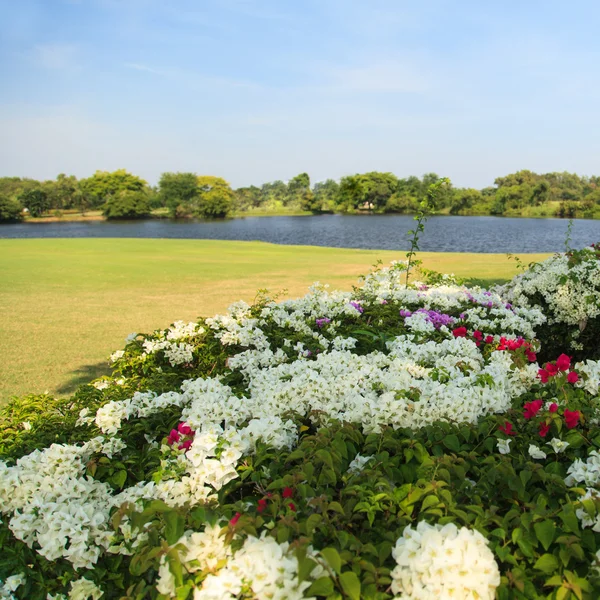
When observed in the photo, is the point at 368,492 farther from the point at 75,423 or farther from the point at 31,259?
the point at 31,259

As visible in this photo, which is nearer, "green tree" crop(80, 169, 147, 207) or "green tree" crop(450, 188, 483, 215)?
"green tree" crop(80, 169, 147, 207)

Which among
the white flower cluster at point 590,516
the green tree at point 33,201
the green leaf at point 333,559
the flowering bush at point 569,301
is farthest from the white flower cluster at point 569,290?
the green tree at point 33,201

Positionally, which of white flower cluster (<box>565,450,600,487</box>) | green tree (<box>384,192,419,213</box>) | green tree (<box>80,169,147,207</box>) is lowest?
white flower cluster (<box>565,450,600,487</box>)

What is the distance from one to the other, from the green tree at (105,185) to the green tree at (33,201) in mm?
13850

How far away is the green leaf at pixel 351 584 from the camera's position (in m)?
1.31

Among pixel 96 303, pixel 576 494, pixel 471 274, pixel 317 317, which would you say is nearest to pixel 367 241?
pixel 471 274

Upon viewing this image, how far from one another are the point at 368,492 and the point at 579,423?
3.98ft

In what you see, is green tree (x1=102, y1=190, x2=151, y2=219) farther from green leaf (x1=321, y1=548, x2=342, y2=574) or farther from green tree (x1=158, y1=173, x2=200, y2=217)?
green leaf (x1=321, y1=548, x2=342, y2=574)

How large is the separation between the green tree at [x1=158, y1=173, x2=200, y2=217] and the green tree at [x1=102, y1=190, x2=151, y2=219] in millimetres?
8637

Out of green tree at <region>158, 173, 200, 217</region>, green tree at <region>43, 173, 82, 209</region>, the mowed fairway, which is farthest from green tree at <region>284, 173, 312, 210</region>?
the mowed fairway

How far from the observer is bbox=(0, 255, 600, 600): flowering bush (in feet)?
4.60

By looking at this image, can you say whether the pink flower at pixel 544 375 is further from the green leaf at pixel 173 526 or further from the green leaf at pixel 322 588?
the green leaf at pixel 173 526

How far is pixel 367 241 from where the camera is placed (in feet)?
136

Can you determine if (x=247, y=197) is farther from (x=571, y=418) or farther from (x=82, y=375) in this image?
(x=571, y=418)
